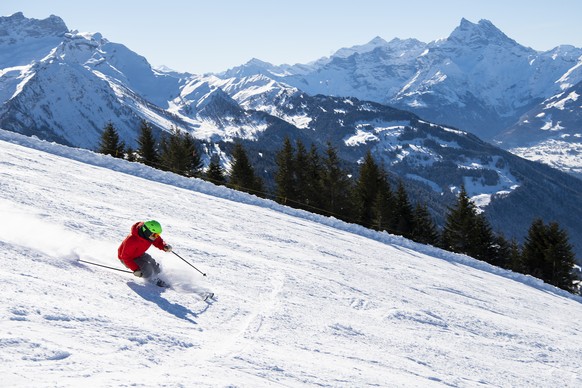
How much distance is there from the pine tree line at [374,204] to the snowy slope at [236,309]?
76.6ft

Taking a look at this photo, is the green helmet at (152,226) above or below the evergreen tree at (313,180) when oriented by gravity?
below

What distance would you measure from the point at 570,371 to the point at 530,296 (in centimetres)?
844

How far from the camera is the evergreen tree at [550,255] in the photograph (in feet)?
132

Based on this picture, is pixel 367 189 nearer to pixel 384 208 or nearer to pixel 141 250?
pixel 384 208

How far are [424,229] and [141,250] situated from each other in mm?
38432

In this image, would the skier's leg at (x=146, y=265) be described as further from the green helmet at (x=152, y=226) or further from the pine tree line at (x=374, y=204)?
the pine tree line at (x=374, y=204)

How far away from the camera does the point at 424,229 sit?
45.3 metres

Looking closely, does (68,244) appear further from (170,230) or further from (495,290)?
(495,290)

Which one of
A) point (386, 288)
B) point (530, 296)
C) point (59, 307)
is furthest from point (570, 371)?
point (59, 307)

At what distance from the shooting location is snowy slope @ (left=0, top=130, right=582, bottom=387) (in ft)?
A: 22.1

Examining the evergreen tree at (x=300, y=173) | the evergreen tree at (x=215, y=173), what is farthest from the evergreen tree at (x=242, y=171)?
the evergreen tree at (x=300, y=173)

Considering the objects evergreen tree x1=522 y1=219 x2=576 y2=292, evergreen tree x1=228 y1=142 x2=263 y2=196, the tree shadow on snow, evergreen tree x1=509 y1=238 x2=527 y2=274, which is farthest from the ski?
evergreen tree x1=509 y1=238 x2=527 y2=274

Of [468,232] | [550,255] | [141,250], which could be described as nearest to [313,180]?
[468,232]

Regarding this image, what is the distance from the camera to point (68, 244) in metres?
10.5
